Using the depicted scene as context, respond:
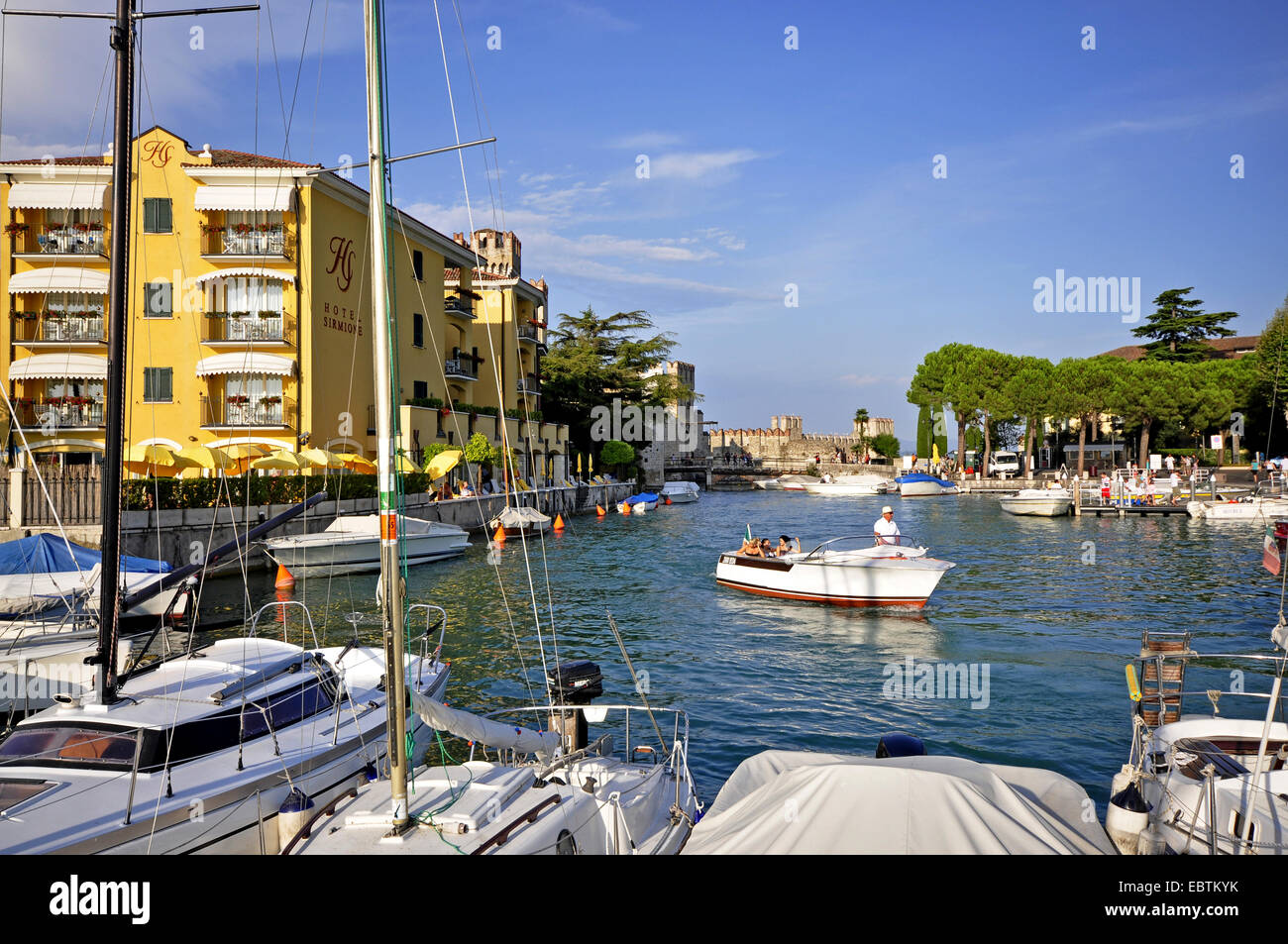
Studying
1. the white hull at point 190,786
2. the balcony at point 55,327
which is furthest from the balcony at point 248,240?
the white hull at point 190,786

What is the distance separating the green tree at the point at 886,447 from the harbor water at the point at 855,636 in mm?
86966

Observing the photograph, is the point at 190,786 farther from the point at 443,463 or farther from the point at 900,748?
the point at 443,463

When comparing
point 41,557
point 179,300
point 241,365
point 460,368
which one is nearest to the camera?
point 41,557

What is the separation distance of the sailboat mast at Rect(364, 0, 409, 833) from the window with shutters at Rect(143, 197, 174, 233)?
33379 mm

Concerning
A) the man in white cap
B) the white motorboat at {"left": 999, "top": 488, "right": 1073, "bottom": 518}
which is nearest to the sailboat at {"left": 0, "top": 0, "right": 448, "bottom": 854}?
the man in white cap

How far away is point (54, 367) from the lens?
34188mm

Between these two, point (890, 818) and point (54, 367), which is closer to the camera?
point (890, 818)

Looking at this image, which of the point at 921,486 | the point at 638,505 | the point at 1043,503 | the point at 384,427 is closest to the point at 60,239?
the point at 638,505

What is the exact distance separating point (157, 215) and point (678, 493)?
47010 millimetres

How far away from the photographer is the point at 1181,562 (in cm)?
3067

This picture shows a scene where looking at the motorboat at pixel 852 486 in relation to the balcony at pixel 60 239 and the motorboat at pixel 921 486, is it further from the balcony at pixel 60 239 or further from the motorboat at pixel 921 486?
the balcony at pixel 60 239

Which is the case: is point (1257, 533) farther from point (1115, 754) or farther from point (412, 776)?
point (412, 776)

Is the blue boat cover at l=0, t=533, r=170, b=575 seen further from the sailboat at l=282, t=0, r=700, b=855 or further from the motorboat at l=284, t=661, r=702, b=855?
the sailboat at l=282, t=0, r=700, b=855
